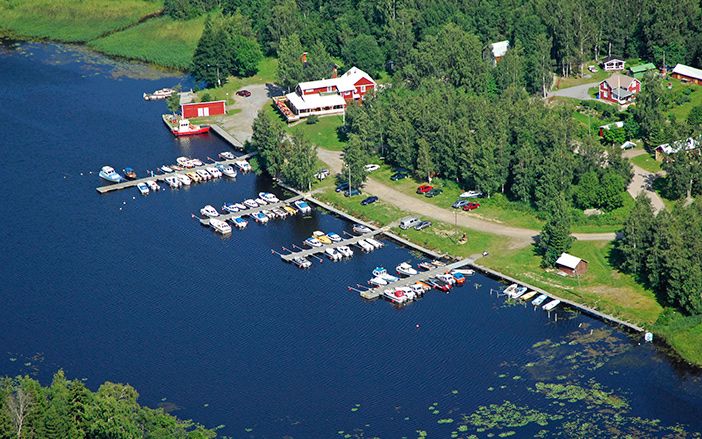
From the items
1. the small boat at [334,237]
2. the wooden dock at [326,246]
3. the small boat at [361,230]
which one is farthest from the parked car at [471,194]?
the small boat at [334,237]

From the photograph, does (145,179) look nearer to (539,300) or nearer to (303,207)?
(303,207)

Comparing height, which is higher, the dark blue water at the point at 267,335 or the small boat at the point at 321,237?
the small boat at the point at 321,237

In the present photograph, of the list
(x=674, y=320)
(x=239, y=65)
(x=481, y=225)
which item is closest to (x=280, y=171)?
(x=481, y=225)

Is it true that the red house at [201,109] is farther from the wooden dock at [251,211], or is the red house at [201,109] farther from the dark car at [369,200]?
the dark car at [369,200]

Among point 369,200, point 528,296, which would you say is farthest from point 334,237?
point 528,296

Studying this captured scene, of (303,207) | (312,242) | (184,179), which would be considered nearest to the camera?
(312,242)
